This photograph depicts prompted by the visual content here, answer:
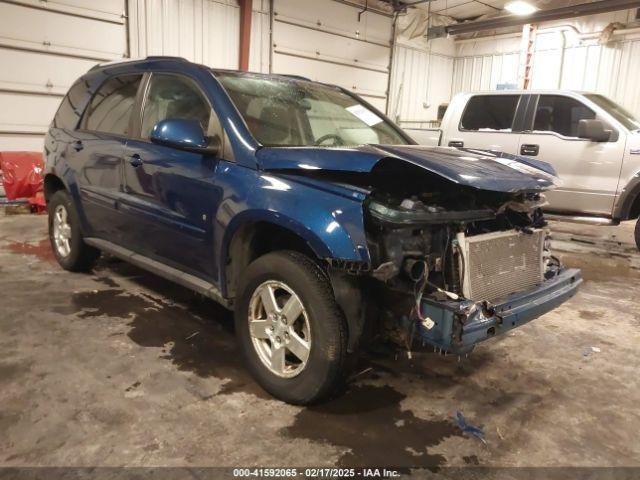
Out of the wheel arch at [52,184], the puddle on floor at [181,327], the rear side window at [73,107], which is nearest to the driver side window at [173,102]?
the rear side window at [73,107]

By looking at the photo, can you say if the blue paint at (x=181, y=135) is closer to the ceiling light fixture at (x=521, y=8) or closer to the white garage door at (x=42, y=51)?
the white garage door at (x=42, y=51)

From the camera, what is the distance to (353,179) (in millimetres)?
2297

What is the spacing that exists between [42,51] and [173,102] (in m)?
6.21

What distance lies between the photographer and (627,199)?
19.3 feet

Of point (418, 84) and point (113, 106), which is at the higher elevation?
point (418, 84)

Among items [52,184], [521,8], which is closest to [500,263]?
[52,184]

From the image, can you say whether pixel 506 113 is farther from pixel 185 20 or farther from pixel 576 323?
pixel 185 20

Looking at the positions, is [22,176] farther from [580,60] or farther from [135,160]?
[580,60]

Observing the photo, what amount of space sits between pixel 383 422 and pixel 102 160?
270 centimetres

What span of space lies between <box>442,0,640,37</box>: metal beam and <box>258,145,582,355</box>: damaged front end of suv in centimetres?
879

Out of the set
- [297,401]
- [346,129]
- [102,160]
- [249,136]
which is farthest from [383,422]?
[102,160]

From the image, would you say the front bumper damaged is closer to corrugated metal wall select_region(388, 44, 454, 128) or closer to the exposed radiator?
the exposed radiator

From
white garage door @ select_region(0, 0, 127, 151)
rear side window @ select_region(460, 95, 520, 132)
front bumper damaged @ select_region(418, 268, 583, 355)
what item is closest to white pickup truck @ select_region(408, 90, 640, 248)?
rear side window @ select_region(460, 95, 520, 132)

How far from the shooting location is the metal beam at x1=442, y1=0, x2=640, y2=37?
363 inches
